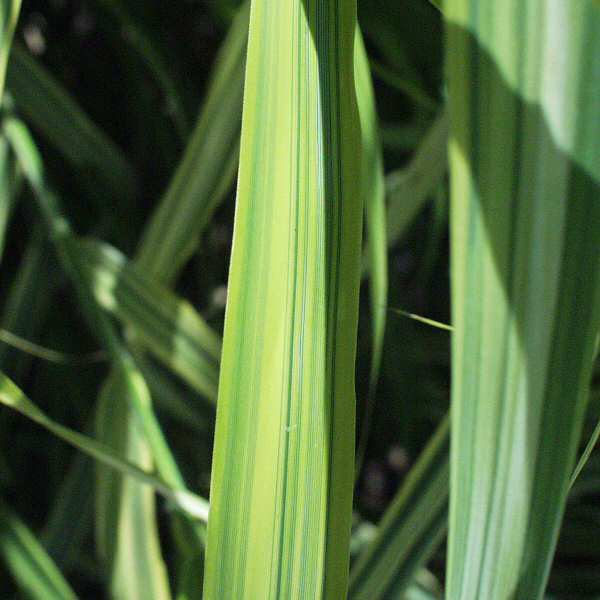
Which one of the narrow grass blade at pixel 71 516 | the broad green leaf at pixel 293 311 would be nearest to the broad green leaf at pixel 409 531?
the broad green leaf at pixel 293 311

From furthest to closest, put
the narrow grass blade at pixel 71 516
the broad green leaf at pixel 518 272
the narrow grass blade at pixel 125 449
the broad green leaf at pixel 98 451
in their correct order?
the narrow grass blade at pixel 71 516
the narrow grass blade at pixel 125 449
the broad green leaf at pixel 98 451
the broad green leaf at pixel 518 272

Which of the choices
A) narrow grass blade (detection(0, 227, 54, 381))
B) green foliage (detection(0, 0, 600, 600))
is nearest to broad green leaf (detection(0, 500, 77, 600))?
green foliage (detection(0, 0, 600, 600))

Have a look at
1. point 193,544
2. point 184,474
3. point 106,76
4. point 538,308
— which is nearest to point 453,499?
point 538,308

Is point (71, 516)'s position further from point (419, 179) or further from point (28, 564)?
point (419, 179)

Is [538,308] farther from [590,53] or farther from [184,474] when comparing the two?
[184,474]

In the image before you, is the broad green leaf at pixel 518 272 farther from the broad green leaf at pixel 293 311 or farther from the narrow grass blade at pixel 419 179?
the narrow grass blade at pixel 419 179
